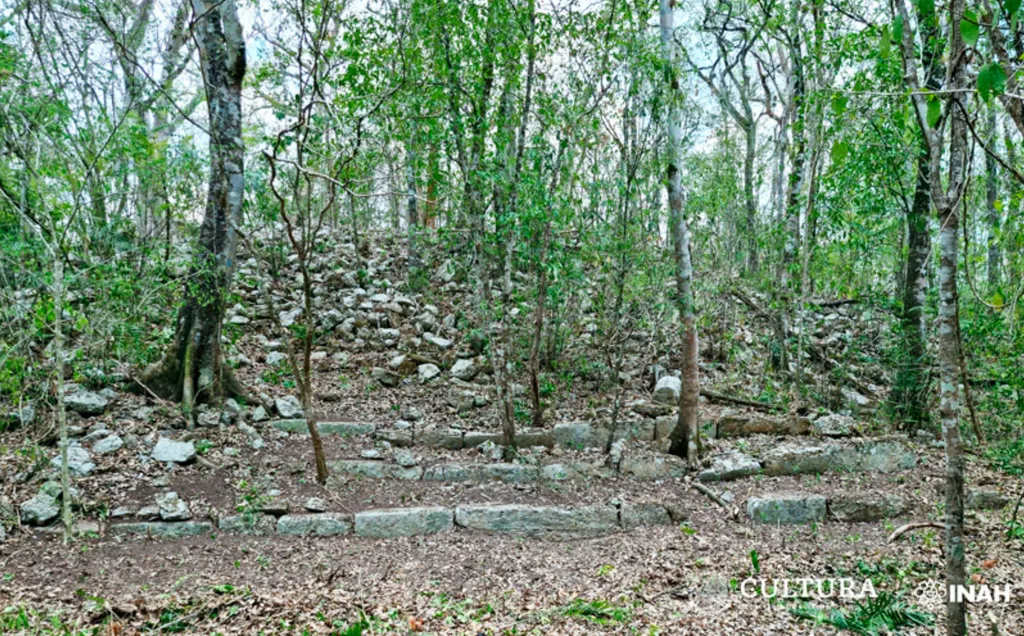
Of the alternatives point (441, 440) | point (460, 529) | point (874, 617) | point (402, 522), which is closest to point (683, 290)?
point (441, 440)

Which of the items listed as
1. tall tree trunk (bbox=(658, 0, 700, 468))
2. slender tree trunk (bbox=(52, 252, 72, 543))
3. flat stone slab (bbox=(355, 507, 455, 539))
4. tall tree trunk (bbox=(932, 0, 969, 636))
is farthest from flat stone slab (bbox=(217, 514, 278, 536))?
tall tree trunk (bbox=(932, 0, 969, 636))

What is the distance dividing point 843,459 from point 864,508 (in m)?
0.90

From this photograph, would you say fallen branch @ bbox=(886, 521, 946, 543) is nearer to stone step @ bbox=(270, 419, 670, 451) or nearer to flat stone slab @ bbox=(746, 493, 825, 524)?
flat stone slab @ bbox=(746, 493, 825, 524)

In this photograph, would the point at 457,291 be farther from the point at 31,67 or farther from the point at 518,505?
the point at 31,67

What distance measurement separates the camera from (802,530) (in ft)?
14.1

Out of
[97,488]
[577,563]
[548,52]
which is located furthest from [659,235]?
[97,488]

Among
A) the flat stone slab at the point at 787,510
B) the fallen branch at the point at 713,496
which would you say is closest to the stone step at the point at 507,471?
the fallen branch at the point at 713,496

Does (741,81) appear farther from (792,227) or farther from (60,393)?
(60,393)

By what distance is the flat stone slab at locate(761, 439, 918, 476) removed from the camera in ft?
17.2

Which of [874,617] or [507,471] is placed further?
[507,471]

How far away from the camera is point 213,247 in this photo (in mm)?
5391

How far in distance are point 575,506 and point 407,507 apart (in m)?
1.32

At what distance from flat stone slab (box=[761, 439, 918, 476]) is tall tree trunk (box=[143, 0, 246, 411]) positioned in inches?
206

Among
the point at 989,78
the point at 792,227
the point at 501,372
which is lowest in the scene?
the point at 501,372
